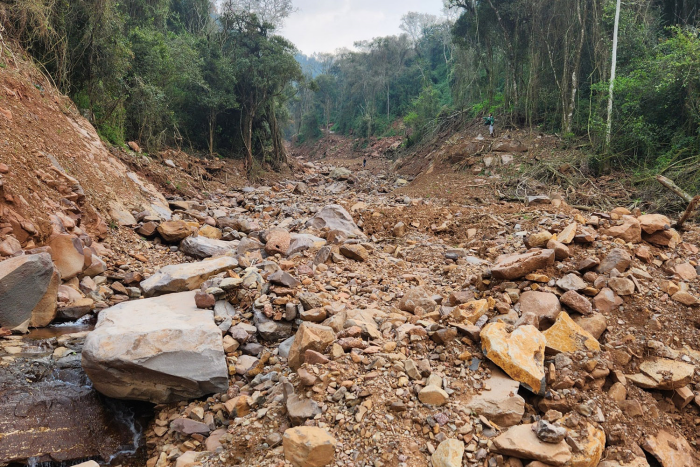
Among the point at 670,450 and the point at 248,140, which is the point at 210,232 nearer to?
the point at 670,450

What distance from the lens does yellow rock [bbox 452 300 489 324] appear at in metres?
2.96

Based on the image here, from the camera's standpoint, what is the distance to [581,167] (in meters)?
9.79

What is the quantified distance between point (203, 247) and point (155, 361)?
3.23 meters

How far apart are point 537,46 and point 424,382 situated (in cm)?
1461

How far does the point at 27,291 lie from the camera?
361cm

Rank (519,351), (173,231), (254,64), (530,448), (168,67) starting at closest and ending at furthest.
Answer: (530,448) → (519,351) → (173,231) → (168,67) → (254,64)

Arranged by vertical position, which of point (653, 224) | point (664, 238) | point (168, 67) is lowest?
point (664, 238)

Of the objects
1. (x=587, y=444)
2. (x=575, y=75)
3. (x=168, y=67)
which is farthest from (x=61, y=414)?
(x=575, y=75)

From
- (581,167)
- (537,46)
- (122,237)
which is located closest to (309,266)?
(122,237)

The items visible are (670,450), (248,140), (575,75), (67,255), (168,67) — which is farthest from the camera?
(248,140)

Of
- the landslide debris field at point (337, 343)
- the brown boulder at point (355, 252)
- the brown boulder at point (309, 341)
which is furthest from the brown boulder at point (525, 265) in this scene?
the brown boulder at point (355, 252)

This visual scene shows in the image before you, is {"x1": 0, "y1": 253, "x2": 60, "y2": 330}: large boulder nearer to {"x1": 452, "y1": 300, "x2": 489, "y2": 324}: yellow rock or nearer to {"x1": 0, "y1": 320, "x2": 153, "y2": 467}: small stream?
{"x1": 0, "y1": 320, "x2": 153, "y2": 467}: small stream

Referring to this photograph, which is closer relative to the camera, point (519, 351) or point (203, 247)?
point (519, 351)

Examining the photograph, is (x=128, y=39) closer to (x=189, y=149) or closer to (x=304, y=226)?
(x=189, y=149)
